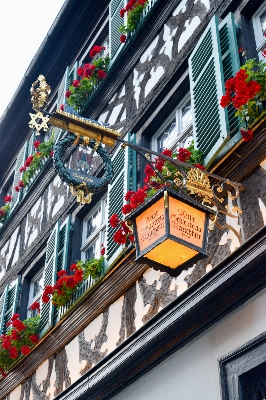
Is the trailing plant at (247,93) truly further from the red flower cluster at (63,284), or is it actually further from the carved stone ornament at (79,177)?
the red flower cluster at (63,284)

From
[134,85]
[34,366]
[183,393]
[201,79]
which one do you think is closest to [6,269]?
[34,366]

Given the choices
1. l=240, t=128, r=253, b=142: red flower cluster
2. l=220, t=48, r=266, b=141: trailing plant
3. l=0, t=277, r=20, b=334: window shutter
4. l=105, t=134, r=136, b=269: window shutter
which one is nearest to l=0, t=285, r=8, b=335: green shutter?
l=0, t=277, r=20, b=334: window shutter

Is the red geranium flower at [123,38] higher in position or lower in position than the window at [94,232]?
higher

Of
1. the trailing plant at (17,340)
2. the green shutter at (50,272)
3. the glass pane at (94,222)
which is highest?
the glass pane at (94,222)

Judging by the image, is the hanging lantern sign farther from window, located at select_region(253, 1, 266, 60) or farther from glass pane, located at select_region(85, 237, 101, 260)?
glass pane, located at select_region(85, 237, 101, 260)

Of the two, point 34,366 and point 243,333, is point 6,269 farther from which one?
point 243,333

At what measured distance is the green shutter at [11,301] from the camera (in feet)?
32.3

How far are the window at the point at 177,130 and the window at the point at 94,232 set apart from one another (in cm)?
123

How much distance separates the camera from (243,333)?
4.81 metres

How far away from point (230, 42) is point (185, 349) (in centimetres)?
279

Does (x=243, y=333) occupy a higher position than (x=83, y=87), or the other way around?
(x=83, y=87)

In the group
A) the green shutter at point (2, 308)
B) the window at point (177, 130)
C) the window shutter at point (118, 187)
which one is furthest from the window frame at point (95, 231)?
the green shutter at point (2, 308)

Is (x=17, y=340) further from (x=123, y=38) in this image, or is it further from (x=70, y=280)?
(x=123, y=38)

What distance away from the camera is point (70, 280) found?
767 centimetres
